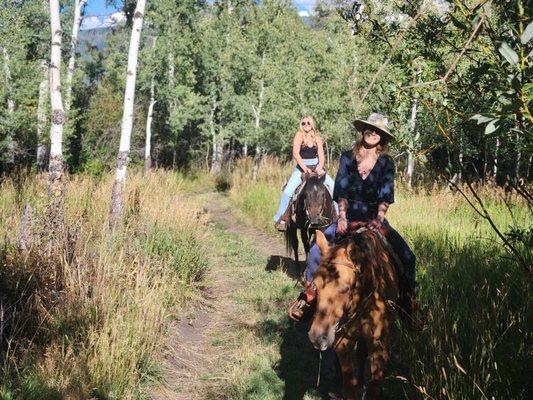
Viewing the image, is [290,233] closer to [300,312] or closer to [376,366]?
[300,312]

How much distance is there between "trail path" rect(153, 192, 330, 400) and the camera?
454cm

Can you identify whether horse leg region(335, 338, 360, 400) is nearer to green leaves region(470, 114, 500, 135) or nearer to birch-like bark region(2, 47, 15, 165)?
green leaves region(470, 114, 500, 135)

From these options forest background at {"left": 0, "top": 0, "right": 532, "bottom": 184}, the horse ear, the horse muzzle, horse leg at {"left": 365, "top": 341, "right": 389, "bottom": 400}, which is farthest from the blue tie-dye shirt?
forest background at {"left": 0, "top": 0, "right": 532, "bottom": 184}

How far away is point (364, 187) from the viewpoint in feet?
14.2

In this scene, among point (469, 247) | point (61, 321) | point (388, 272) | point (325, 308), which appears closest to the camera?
point (325, 308)

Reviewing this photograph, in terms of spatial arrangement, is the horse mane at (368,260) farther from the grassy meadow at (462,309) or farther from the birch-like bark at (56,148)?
the birch-like bark at (56,148)

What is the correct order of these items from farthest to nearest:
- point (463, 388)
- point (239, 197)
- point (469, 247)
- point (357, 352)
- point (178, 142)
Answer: point (178, 142), point (239, 197), point (469, 247), point (357, 352), point (463, 388)

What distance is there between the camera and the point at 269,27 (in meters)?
19.1

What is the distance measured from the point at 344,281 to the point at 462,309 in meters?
2.20

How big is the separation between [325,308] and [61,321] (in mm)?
2780

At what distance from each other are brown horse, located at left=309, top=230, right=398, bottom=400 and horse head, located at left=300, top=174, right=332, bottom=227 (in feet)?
9.96

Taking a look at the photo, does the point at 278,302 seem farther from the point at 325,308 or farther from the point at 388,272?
the point at 325,308

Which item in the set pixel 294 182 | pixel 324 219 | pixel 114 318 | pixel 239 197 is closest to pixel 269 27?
pixel 239 197

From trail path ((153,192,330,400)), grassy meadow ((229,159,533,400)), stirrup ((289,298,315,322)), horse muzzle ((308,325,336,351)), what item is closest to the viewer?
horse muzzle ((308,325,336,351))
